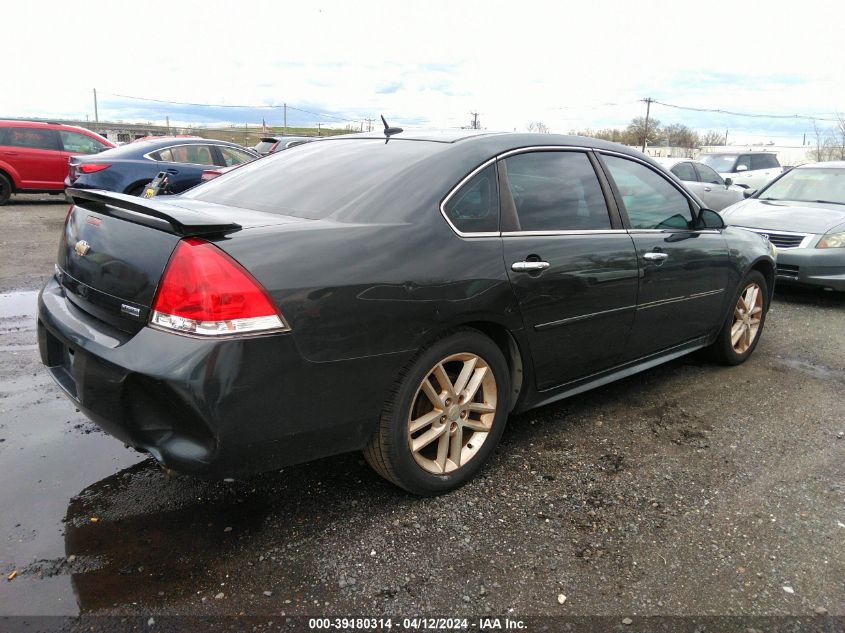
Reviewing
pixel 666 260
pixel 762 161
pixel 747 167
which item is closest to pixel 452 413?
pixel 666 260

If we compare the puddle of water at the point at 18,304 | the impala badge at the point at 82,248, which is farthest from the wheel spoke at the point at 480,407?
the puddle of water at the point at 18,304

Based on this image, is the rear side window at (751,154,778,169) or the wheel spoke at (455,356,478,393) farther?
the rear side window at (751,154,778,169)

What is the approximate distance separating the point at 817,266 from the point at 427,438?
19.5 feet

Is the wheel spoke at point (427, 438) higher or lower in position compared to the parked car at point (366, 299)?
→ lower

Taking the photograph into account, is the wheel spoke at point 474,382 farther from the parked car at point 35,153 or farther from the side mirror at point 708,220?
the parked car at point 35,153

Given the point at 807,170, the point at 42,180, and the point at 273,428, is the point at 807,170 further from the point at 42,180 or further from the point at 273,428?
the point at 42,180

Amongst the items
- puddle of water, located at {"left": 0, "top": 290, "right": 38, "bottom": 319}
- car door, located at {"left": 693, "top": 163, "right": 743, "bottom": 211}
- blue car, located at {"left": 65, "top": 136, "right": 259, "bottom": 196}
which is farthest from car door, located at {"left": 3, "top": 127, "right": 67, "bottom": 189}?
car door, located at {"left": 693, "top": 163, "right": 743, "bottom": 211}

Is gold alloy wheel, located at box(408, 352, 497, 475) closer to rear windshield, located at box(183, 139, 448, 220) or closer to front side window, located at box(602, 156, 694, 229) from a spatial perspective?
rear windshield, located at box(183, 139, 448, 220)

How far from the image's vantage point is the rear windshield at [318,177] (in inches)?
111

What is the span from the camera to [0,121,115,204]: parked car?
41.3 ft

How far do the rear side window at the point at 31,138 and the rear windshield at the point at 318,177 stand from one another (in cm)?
1157

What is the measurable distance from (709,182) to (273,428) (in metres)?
13.7

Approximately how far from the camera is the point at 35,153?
1277 cm

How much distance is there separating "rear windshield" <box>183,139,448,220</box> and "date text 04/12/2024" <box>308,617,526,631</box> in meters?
1.52
